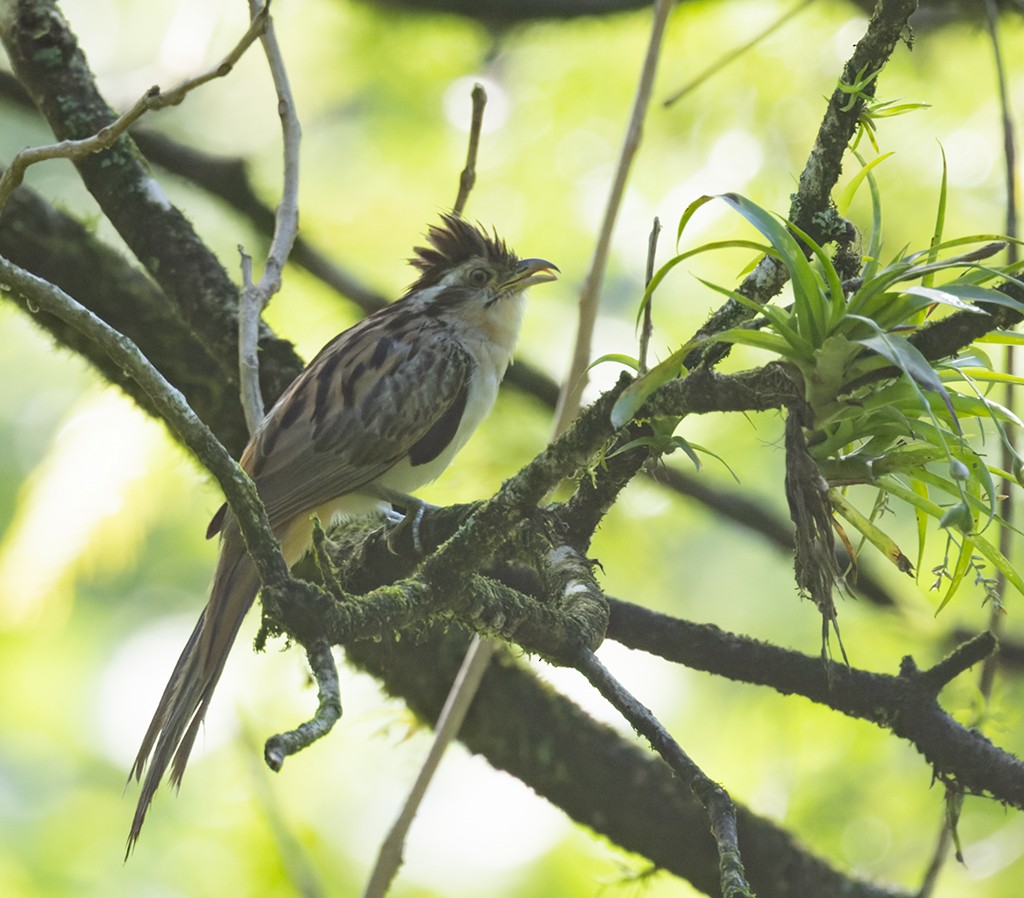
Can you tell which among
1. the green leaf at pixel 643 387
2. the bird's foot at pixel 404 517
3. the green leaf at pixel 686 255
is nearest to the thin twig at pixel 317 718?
the green leaf at pixel 643 387

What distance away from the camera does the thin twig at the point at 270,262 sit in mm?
4426

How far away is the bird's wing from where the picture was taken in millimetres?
4680

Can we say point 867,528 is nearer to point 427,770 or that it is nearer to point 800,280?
point 800,280

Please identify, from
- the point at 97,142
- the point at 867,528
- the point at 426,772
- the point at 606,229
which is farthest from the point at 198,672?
the point at 867,528

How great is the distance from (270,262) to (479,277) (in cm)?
153

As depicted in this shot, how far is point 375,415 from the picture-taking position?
4.92 metres

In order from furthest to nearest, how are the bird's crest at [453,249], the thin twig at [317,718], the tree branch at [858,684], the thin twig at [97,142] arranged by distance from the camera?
the bird's crest at [453,249] → the tree branch at [858,684] → the thin twig at [97,142] → the thin twig at [317,718]

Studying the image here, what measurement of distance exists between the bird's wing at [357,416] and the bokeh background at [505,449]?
887 mm

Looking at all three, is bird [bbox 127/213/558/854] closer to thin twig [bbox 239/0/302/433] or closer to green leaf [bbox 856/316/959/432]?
thin twig [bbox 239/0/302/433]

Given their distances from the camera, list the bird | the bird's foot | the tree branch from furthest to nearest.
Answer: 1. the bird
2. the bird's foot
3. the tree branch

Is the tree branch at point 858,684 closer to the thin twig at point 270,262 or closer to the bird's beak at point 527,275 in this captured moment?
the thin twig at point 270,262

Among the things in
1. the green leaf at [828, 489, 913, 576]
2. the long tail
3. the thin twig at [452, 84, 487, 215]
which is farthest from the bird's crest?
the green leaf at [828, 489, 913, 576]

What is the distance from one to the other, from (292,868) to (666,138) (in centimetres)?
481

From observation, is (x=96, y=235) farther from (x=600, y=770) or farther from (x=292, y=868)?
(x=600, y=770)
